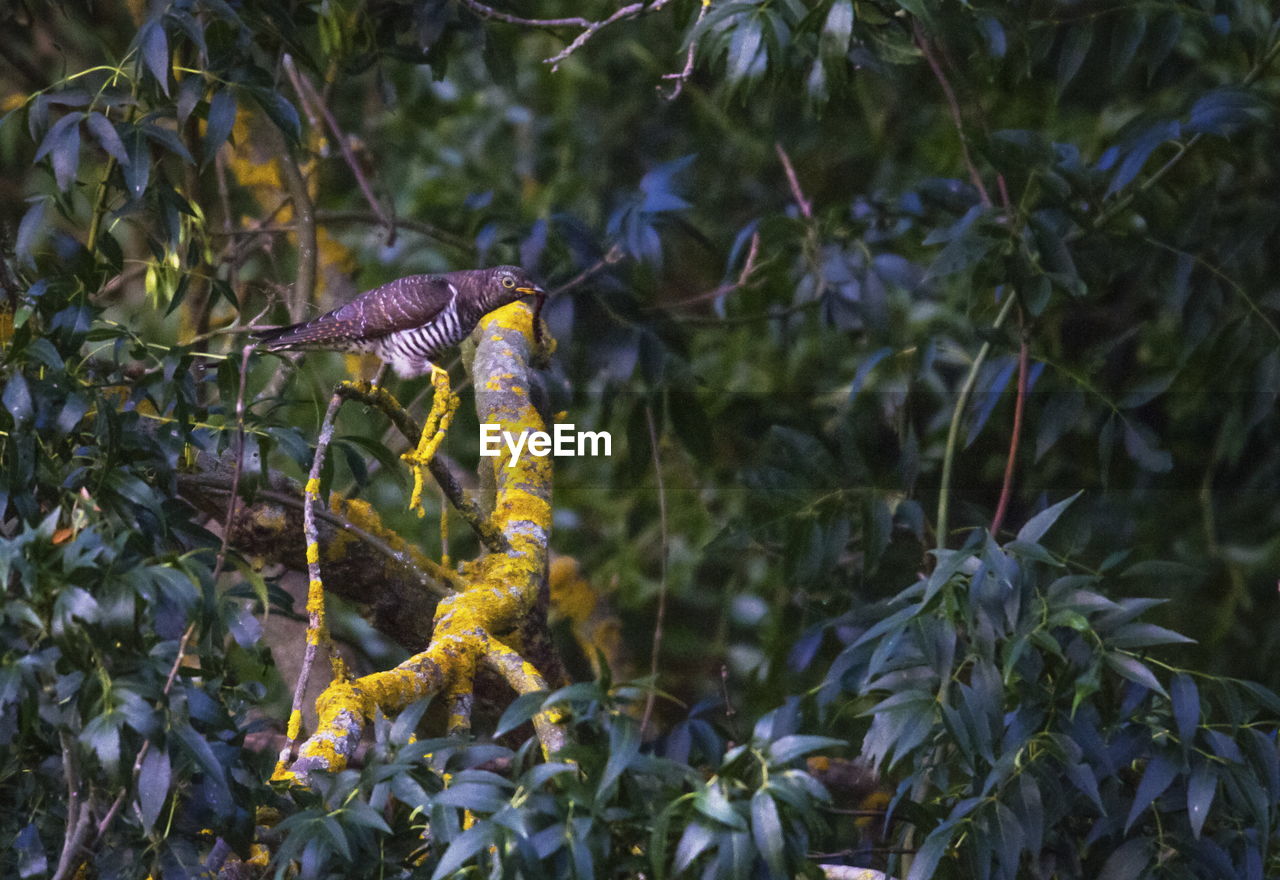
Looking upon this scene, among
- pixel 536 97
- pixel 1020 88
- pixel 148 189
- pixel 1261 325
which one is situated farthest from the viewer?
pixel 536 97

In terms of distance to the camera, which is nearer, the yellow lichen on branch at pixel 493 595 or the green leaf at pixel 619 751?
the green leaf at pixel 619 751

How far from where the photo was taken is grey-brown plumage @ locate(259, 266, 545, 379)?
1.66 m

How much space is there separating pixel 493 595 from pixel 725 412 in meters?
1.32

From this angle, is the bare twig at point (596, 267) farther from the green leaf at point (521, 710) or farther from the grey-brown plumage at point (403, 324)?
the green leaf at point (521, 710)

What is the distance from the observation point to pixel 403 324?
1674mm

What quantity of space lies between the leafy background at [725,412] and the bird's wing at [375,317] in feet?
0.34

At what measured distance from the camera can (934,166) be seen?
11.4ft

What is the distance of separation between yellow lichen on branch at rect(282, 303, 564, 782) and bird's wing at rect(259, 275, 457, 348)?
0.19 meters

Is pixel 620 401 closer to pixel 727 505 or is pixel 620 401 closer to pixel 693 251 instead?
pixel 727 505

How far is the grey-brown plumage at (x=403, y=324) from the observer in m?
1.66

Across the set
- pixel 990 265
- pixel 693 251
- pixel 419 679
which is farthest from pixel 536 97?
pixel 419 679

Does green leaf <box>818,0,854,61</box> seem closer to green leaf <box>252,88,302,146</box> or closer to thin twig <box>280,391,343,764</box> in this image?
green leaf <box>252,88,302,146</box>

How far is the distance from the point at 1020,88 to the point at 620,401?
1.25 metres

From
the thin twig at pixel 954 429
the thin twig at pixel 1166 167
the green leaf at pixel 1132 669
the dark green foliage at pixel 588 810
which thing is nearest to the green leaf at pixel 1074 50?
the thin twig at pixel 1166 167
